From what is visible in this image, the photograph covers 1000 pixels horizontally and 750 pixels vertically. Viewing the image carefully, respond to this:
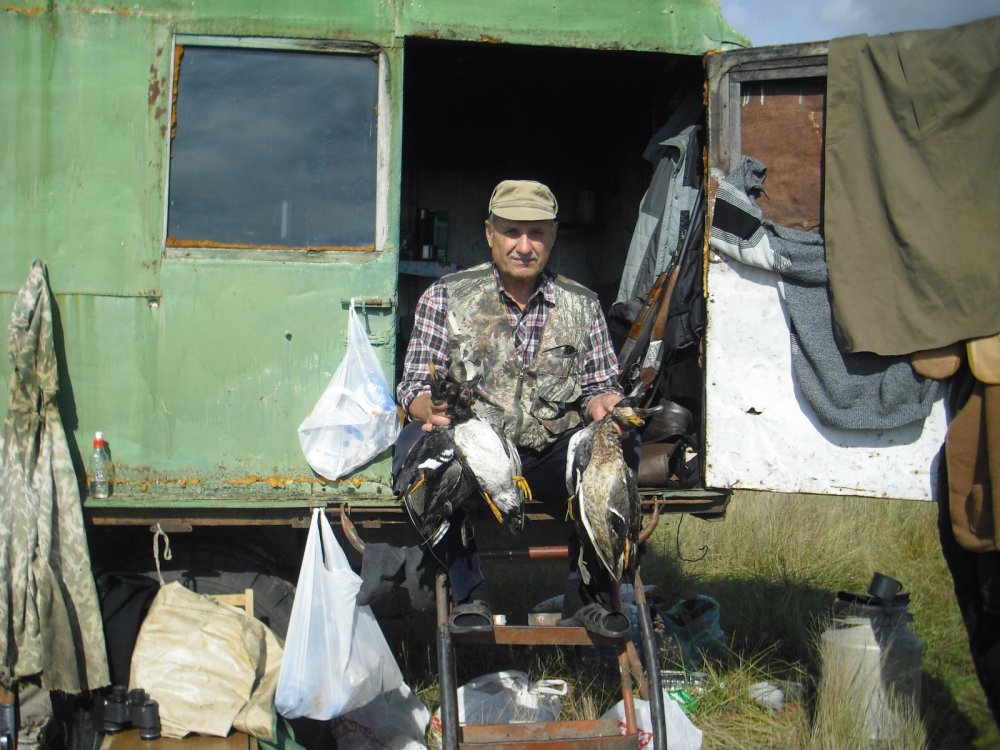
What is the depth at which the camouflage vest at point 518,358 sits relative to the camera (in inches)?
146

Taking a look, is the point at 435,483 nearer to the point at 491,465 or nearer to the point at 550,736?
the point at 491,465

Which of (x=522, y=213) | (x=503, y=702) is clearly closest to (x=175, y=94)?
(x=522, y=213)

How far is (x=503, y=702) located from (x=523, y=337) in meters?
1.60

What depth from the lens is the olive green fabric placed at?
3.41 metres

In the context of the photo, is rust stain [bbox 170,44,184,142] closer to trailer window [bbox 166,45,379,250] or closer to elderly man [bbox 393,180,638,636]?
trailer window [bbox 166,45,379,250]

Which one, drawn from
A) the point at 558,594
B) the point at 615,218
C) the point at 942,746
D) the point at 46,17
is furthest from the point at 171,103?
the point at 942,746

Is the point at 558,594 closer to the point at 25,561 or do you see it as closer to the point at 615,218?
the point at 615,218

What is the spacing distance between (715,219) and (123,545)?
2969 millimetres

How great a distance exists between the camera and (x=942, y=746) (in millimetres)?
4004

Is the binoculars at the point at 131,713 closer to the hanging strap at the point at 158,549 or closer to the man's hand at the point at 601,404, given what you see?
the hanging strap at the point at 158,549

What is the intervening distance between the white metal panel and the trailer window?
1584 millimetres

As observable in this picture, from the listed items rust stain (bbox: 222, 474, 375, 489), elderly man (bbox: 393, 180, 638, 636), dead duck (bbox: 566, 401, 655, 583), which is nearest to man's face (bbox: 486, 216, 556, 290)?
elderly man (bbox: 393, 180, 638, 636)

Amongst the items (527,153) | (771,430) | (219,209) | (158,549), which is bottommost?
(158,549)

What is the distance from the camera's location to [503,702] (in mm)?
3893
